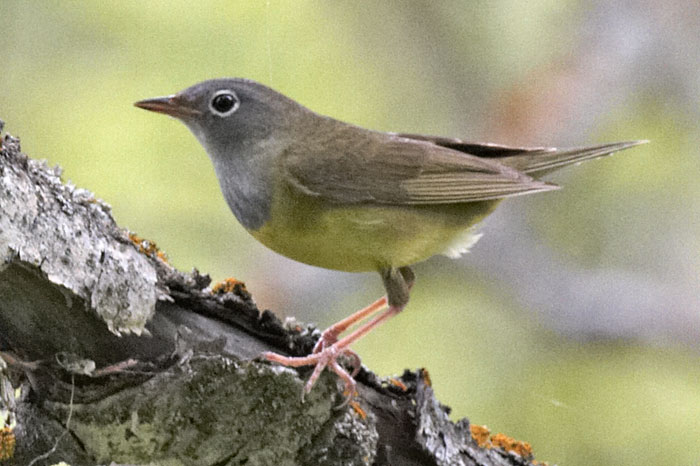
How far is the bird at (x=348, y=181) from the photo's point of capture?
4.08 meters

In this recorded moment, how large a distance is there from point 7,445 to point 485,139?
5.31 meters

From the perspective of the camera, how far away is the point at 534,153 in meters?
4.80

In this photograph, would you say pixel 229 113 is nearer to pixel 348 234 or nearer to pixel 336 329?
pixel 348 234

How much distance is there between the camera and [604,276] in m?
6.91

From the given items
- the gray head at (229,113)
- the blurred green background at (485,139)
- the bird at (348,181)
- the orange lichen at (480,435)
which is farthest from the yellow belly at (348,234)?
the blurred green background at (485,139)

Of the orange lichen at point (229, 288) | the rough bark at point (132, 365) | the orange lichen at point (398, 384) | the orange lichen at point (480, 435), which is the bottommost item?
the rough bark at point (132, 365)

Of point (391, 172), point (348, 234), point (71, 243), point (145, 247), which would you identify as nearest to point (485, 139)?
point (391, 172)

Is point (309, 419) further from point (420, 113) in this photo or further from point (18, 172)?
point (420, 113)

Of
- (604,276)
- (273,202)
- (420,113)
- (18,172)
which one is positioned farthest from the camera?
(420,113)

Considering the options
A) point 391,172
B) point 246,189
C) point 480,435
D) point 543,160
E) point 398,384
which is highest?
point 543,160

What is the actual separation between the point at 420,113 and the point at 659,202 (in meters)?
2.26

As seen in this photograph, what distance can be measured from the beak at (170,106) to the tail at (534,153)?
120cm

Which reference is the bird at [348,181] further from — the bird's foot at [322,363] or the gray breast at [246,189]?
the bird's foot at [322,363]

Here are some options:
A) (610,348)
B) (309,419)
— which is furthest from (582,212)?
(309,419)
